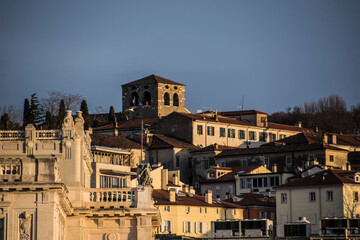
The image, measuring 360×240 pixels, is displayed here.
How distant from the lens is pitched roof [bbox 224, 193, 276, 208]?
110938 mm

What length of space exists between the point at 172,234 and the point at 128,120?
206 feet

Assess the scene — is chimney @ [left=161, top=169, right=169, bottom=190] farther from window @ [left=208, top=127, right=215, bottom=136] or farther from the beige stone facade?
the beige stone facade

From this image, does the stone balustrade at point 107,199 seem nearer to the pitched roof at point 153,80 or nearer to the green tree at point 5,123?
the green tree at point 5,123

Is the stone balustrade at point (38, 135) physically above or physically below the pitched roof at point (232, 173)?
below

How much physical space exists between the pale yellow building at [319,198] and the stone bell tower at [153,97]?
65376 mm

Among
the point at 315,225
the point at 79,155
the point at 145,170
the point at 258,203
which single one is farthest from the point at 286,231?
the point at 79,155

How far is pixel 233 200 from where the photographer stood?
377ft

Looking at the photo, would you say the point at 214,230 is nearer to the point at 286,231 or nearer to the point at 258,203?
the point at 286,231

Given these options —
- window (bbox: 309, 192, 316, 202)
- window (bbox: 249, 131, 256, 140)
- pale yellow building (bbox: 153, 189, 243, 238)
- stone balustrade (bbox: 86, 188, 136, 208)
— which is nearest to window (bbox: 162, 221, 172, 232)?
pale yellow building (bbox: 153, 189, 243, 238)

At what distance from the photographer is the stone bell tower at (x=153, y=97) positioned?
557 ft

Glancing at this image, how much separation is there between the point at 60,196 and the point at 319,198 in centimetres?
6274

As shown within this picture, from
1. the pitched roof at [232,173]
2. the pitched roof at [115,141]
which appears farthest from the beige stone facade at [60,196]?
the pitched roof at [115,141]

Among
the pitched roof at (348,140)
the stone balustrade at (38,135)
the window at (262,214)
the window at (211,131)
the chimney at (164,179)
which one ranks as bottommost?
the window at (262,214)

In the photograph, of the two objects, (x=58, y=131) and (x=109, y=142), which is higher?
(x=109, y=142)
